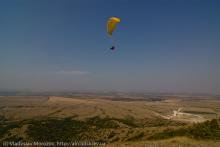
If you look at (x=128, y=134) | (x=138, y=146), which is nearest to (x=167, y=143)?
(x=138, y=146)

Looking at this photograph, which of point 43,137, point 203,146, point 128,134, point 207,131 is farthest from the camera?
point 43,137

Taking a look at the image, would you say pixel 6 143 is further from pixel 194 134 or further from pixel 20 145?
pixel 194 134

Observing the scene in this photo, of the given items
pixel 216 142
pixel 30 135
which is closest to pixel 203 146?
pixel 216 142

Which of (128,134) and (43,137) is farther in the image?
(43,137)

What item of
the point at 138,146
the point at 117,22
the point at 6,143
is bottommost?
the point at 6,143

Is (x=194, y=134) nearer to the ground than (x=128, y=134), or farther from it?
farther from it

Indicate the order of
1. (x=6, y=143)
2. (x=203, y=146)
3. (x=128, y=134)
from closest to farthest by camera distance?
(x=203, y=146), (x=128, y=134), (x=6, y=143)

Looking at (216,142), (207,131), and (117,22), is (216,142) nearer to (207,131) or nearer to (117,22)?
(207,131)
